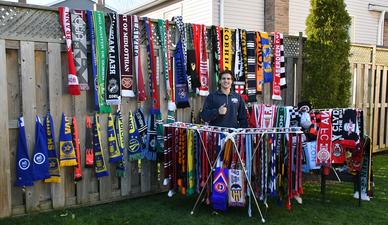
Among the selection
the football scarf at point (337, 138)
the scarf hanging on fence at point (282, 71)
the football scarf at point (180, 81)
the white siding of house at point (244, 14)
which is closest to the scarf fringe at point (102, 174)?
the football scarf at point (180, 81)

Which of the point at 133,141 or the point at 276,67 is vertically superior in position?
the point at 276,67

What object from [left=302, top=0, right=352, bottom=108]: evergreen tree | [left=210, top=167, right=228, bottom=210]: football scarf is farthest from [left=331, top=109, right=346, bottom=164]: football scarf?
[left=210, top=167, right=228, bottom=210]: football scarf

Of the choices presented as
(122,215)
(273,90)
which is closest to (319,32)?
(273,90)

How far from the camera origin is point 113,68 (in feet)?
15.7

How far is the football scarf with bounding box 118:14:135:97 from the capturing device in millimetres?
4855

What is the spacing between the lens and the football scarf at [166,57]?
5.20 m

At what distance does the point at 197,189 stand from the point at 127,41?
2346mm

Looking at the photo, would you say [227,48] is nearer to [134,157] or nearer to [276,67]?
[276,67]

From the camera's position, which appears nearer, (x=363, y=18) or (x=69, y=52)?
(x=69, y=52)

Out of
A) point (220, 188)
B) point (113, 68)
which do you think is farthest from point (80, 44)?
point (220, 188)

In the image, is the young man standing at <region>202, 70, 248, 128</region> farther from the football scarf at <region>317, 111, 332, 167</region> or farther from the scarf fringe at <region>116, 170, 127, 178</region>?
the scarf fringe at <region>116, 170, 127, 178</region>

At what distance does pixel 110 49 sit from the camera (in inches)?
187

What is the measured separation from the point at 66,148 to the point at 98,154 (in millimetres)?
481

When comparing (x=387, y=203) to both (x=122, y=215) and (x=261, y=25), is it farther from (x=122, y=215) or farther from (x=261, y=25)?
(x=261, y=25)
